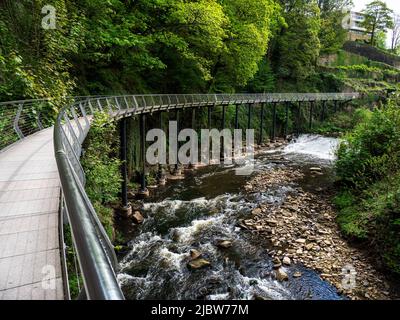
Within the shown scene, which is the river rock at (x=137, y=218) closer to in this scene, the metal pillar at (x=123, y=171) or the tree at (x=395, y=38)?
the metal pillar at (x=123, y=171)

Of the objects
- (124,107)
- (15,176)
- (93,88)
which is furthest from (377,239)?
(93,88)

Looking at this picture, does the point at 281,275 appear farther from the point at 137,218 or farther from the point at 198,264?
the point at 137,218

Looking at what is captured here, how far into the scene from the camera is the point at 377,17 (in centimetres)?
5531

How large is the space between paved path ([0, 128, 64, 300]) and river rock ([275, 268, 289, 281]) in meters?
5.66

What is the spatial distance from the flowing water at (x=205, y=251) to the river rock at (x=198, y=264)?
11cm

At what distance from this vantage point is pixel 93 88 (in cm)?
1576

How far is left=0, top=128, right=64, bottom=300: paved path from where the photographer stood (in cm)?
230

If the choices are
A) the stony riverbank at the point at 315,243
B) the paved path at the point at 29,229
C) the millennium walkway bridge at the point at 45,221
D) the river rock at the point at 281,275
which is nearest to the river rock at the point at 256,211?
the stony riverbank at the point at 315,243

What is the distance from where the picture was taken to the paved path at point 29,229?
2.30m

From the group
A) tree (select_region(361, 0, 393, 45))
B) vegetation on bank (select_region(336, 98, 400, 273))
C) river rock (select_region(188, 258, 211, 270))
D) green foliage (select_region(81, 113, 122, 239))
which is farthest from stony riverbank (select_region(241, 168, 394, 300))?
tree (select_region(361, 0, 393, 45))

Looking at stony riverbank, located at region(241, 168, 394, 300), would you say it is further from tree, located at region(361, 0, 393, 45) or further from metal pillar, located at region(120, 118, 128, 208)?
tree, located at region(361, 0, 393, 45)

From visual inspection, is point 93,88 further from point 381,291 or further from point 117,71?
point 381,291
